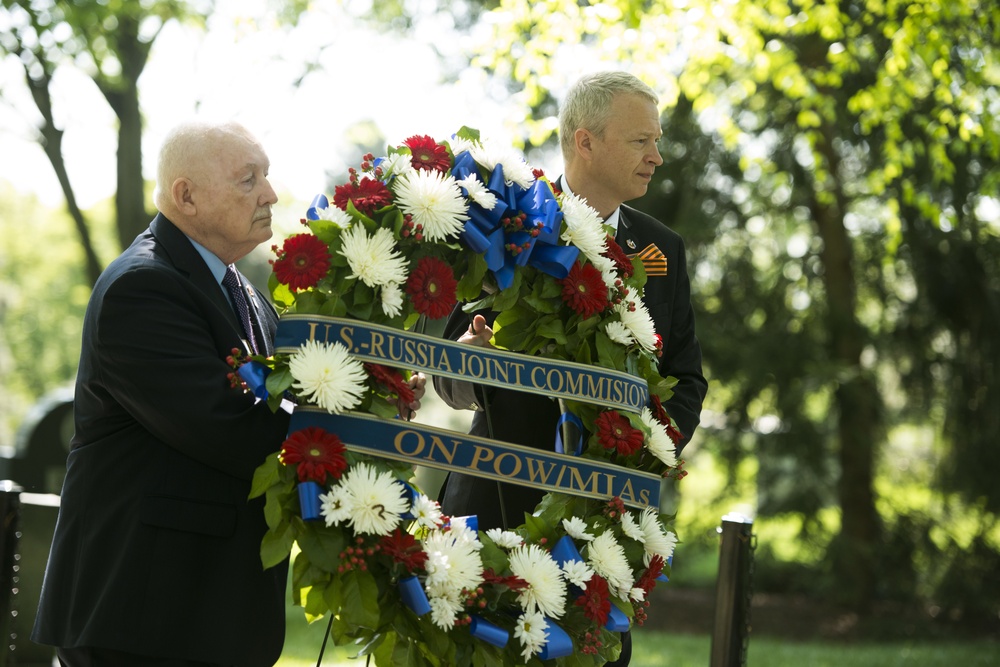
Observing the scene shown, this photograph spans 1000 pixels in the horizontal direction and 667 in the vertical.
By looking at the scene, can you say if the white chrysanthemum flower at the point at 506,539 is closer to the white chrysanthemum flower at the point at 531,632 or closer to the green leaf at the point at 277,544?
the white chrysanthemum flower at the point at 531,632

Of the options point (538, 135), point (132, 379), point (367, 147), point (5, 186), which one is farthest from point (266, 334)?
point (5, 186)

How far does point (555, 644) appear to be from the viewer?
9.18ft

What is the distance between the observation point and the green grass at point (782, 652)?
7.54m

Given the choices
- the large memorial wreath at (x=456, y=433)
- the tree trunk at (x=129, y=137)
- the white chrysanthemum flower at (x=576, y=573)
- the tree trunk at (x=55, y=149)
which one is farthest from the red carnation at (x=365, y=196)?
the tree trunk at (x=129, y=137)

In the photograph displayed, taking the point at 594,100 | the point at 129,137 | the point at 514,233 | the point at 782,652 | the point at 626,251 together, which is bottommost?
the point at 782,652

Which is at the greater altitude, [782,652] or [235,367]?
[782,652]

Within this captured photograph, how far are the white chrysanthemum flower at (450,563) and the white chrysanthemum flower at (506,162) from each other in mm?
1057

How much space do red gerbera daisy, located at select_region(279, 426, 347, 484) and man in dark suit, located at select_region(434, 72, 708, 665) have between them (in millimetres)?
773

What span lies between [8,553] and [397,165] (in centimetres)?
281

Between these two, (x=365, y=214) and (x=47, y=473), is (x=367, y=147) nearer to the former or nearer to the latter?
(x=47, y=473)

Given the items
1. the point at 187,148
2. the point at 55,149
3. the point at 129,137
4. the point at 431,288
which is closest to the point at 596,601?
the point at 431,288

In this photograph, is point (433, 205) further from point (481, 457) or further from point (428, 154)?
point (481, 457)

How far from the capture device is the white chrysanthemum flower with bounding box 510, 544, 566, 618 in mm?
2818

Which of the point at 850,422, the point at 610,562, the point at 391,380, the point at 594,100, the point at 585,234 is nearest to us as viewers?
the point at 391,380
